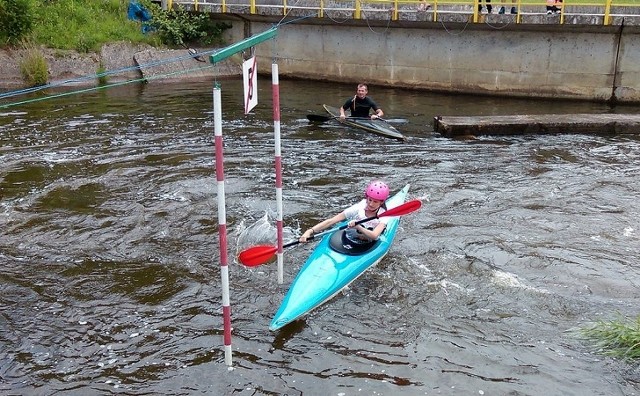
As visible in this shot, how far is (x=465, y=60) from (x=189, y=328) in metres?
13.4

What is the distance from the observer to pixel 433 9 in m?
17.2

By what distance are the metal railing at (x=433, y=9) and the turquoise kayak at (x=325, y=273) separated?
10883mm

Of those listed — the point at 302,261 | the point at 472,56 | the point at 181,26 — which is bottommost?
the point at 302,261

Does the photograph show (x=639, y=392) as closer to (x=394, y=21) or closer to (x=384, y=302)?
(x=384, y=302)

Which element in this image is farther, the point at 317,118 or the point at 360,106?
the point at 317,118

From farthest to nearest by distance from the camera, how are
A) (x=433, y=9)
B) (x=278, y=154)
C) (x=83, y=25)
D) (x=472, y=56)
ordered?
(x=83, y=25)
(x=433, y=9)
(x=472, y=56)
(x=278, y=154)

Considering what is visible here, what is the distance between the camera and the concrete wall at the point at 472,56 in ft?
51.1

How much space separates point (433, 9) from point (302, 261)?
40.3ft

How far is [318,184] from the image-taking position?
31.6ft

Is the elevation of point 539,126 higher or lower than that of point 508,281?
higher

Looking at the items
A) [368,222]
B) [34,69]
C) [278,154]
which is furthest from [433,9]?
[278,154]

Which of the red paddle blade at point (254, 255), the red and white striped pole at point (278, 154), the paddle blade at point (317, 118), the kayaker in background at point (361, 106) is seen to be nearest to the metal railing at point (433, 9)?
the kayaker in background at point (361, 106)

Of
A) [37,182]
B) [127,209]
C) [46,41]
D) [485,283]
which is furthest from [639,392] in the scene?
[46,41]

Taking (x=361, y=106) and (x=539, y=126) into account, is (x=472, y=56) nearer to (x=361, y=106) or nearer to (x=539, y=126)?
(x=539, y=126)
